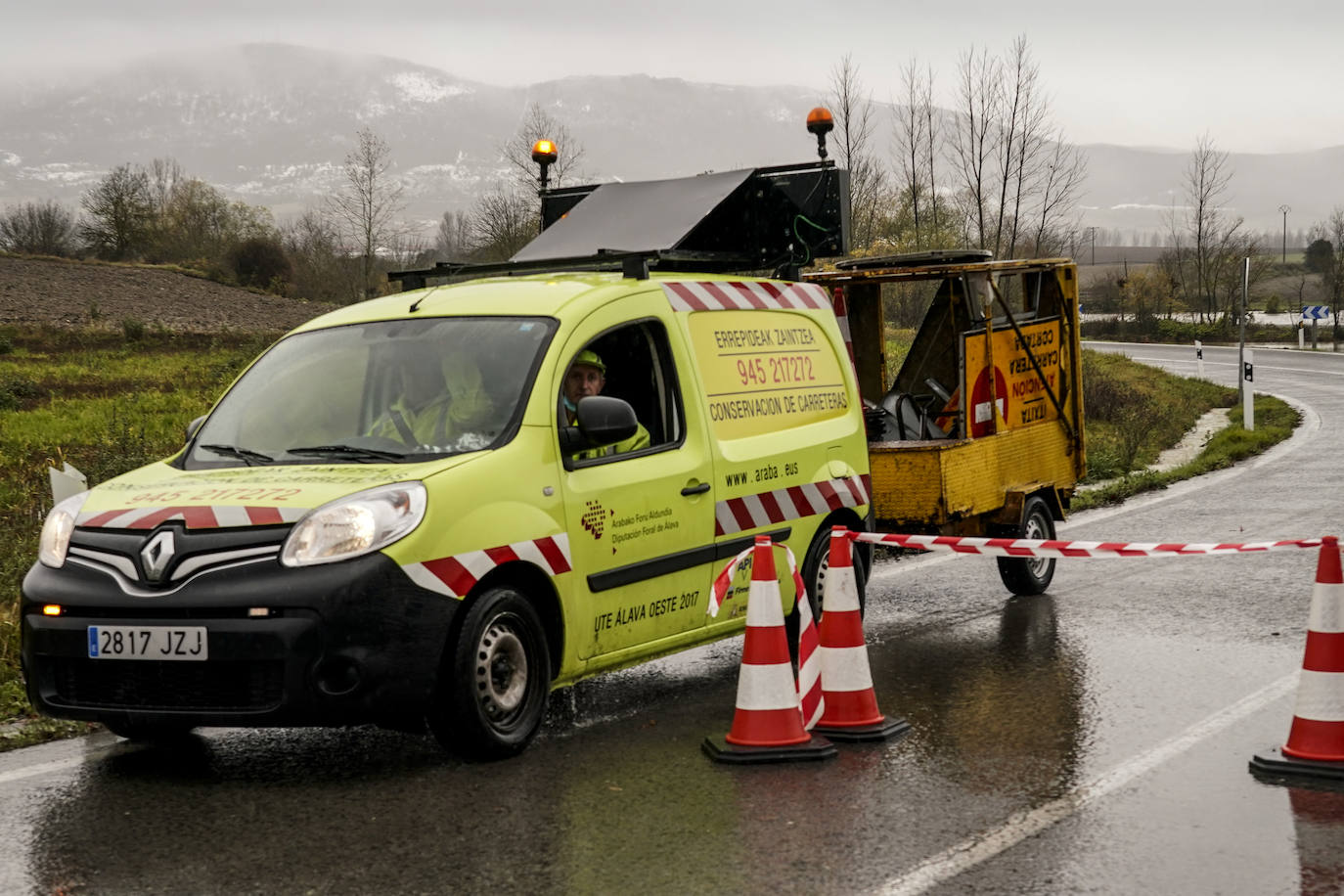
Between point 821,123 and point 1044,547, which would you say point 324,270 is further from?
point 1044,547

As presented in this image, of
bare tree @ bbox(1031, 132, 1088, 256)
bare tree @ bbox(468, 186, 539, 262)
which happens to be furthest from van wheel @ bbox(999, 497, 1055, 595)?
bare tree @ bbox(1031, 132, 1088, 256)

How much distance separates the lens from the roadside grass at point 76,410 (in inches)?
380

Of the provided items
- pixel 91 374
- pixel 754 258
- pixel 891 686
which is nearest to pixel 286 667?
pixel 891 686

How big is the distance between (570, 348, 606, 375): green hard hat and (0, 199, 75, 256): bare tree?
87.3m

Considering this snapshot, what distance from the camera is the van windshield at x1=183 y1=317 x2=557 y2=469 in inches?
254

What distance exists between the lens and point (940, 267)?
10.7 meters

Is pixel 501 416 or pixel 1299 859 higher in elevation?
pixel 501 416

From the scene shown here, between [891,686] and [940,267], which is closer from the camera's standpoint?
[891,686]

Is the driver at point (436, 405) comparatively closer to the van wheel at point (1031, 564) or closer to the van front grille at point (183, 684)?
the van front grille at point (183, 684)

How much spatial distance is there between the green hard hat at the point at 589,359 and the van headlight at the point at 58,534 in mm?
2140

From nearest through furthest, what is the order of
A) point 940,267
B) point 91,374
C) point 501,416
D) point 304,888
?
point 304,888 < point 501,416 < point 940,267 < point 91,374

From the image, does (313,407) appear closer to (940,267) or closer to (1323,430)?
(940,267)

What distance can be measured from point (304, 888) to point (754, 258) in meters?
5.65

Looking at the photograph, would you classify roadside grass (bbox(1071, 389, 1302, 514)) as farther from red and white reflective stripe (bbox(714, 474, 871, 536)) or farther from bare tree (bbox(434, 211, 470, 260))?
bare tree (bbox(434, 211, 470, 260))
